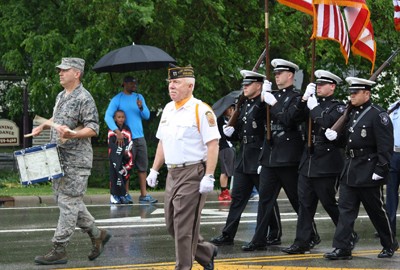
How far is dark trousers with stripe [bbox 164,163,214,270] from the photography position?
30.7ft

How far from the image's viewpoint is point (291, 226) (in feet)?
47.0

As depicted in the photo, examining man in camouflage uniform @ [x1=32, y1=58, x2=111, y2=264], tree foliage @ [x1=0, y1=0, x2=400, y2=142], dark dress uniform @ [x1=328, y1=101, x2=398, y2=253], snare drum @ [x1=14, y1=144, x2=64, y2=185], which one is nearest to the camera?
snare drum @ [x1=14, y1=144, x2=64, y2=185]

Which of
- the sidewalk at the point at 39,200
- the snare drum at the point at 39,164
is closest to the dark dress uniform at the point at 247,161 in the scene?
the snare drum at the point at 39,164

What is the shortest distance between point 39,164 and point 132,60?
795cm

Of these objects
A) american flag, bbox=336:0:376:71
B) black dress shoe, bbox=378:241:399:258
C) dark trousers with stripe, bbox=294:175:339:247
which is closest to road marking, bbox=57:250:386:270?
dark trousers with stripe, bbox=294:175:339:247

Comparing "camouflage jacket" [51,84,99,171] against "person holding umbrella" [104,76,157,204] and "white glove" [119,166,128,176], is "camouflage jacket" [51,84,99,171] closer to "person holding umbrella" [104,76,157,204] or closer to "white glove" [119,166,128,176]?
"person holding umbrella" [104,76,157,204]

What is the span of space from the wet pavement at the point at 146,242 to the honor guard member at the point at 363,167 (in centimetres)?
25

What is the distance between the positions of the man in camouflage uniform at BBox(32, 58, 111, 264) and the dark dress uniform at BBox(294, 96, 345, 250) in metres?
2.20

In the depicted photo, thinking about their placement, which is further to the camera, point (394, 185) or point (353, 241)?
point (394, 185)

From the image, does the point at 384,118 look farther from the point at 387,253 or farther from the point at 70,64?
the point at 70,64

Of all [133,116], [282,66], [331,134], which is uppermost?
[282,66]

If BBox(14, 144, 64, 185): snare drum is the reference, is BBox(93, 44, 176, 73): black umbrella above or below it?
above

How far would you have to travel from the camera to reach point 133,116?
17812 millimetres

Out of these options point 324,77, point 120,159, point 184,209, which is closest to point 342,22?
point 324,77
